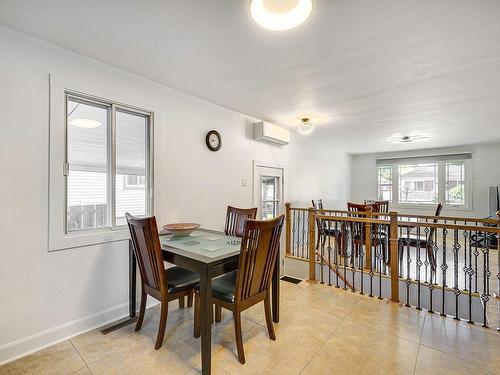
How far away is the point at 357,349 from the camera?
1866 millimetres

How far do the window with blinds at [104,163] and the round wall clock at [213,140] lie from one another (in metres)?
0.77

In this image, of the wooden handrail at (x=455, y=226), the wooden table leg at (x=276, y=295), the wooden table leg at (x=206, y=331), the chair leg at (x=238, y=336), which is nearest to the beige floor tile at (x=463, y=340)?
the wooden handrail at (x=455, y=226)

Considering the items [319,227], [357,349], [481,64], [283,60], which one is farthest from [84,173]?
[481,64]

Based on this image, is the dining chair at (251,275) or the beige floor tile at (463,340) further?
the beige floor tile at (463,340)

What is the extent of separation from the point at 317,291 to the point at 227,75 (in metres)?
2.61

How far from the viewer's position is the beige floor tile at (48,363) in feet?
5.42

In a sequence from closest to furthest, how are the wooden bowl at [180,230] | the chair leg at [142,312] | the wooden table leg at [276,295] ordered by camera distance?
the chair leg at [142,312] < the wooden table leg at [276,295] < the wooden bowl at [180,230]

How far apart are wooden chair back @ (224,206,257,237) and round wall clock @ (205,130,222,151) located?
2.82ft

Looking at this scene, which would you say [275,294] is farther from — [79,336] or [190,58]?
[190,58]

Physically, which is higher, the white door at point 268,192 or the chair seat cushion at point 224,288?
the white door at point 268,192

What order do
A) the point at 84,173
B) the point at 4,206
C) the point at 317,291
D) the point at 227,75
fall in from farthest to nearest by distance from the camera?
the point at 317,291 → the point at 227,75 → the point at 84,173 → the point at 4,206

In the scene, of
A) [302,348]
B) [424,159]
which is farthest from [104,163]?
[424,159]

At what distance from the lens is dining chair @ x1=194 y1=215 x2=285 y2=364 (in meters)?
1.66

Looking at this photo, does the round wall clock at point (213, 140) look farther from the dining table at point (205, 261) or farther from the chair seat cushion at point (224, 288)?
the chair seat cushion at point (224, 288)
